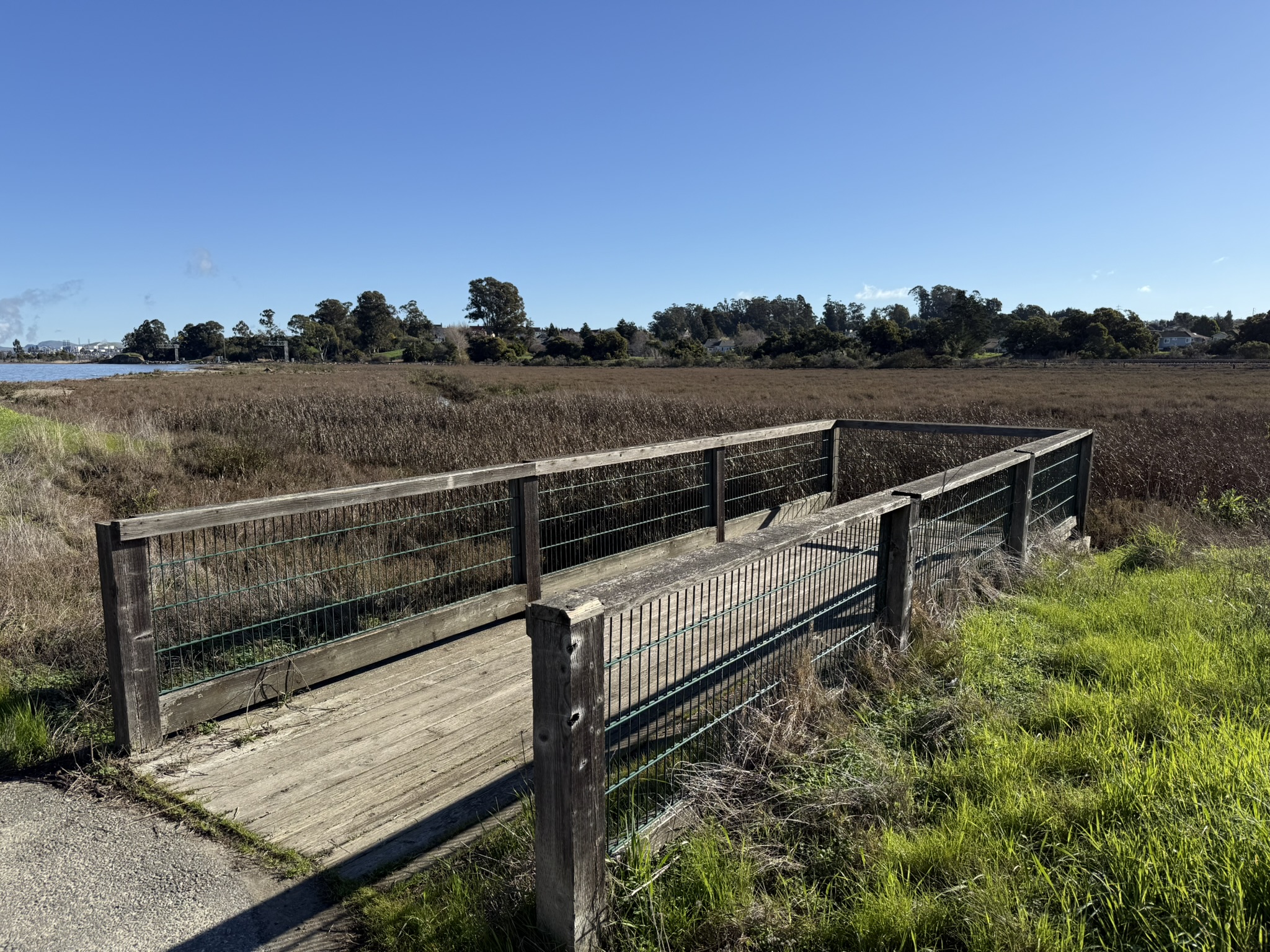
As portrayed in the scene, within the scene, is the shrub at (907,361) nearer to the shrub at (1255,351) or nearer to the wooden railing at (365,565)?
the shrub at (1255,351)

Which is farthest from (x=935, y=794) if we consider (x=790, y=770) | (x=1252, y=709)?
(x=1252, y=709)

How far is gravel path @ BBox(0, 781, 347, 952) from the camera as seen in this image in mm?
2404

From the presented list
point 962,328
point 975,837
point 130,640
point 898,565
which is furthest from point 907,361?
point 130,640

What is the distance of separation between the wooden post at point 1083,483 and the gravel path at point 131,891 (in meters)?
7.33

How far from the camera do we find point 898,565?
392cm

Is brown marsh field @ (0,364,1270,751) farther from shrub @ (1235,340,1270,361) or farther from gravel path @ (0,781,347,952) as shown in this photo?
shrub @ (1235,340,1270,361)

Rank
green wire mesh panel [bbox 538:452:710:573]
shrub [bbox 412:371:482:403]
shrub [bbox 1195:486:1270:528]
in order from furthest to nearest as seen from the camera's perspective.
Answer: shrub [bbox 412:371:482:403], green wire mesh panel [bbox 538:452:710:573], shrub [bbox 1195:486:1270:528]

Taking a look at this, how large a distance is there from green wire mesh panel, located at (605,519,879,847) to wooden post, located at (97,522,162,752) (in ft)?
6.25

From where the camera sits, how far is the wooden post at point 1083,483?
770 cm

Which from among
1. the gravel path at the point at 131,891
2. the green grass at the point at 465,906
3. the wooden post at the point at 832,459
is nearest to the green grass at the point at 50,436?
the wooden post at the point at 832,459

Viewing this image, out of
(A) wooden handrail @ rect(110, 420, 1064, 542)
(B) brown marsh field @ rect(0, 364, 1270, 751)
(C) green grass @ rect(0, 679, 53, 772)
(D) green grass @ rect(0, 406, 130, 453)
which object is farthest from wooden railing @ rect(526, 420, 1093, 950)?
(D) green grass @ rect(0, 406, 130, 453)

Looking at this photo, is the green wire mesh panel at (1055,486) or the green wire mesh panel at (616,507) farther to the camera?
the green wire mesh panel at (616,507)

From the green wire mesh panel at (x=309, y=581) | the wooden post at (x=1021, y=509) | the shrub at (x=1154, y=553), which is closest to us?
the green wire mesh panel at (x=309, y=581)

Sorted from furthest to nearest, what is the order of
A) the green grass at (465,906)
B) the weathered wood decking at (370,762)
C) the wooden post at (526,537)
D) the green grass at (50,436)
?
the green grass at (50,436) < the wooden post at (526,537) < the weathered wood decking at (370,762) < the green grass at (465,906)
